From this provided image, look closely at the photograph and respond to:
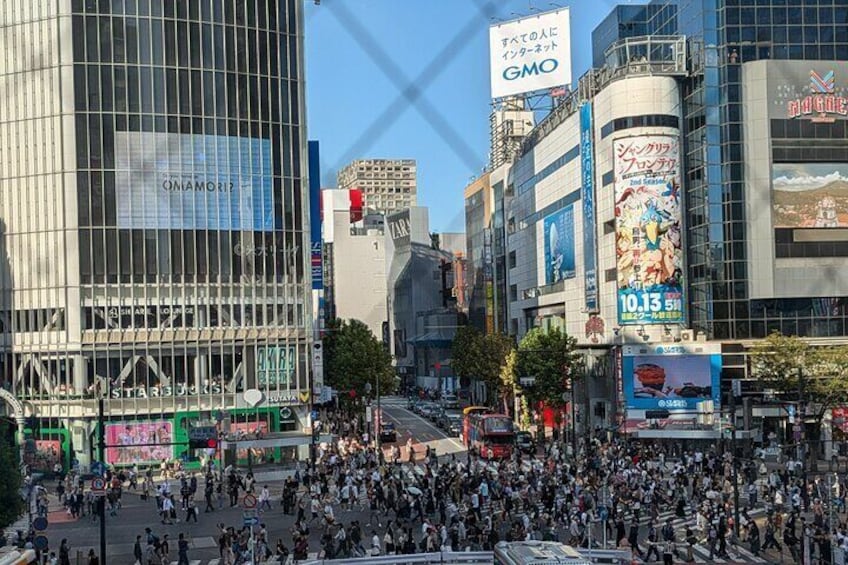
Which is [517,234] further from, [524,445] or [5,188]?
[5,188]

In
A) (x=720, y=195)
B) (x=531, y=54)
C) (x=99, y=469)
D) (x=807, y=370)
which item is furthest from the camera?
(x=531, y=54)

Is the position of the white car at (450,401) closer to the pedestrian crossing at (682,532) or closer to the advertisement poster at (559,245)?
the advertisement poster at (559,245)

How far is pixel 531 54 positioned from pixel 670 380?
34.9 meters

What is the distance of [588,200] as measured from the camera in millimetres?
78938

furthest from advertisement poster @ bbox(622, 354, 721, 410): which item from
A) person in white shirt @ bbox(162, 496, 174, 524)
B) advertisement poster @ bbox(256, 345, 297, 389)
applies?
person in white shirt @ bbox(162, 496, 174, 524)

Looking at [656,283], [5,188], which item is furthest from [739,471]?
[5,188]

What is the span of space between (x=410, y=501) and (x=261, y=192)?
30.6m

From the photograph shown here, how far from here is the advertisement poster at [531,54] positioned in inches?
3652

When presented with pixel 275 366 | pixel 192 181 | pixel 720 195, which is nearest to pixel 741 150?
pixel 720 195

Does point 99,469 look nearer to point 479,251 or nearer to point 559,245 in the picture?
point 559,245

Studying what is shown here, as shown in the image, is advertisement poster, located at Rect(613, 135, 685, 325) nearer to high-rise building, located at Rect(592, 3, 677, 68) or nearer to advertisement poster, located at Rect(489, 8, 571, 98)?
high-rise building, located at Rect(592, 3, 677, 68)

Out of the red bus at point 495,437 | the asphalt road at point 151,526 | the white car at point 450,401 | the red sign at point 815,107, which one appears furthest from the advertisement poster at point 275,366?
the white car at point 450,401

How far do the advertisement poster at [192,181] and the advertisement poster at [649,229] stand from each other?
2215 centimetres

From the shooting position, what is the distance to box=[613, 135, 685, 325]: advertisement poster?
236ft
